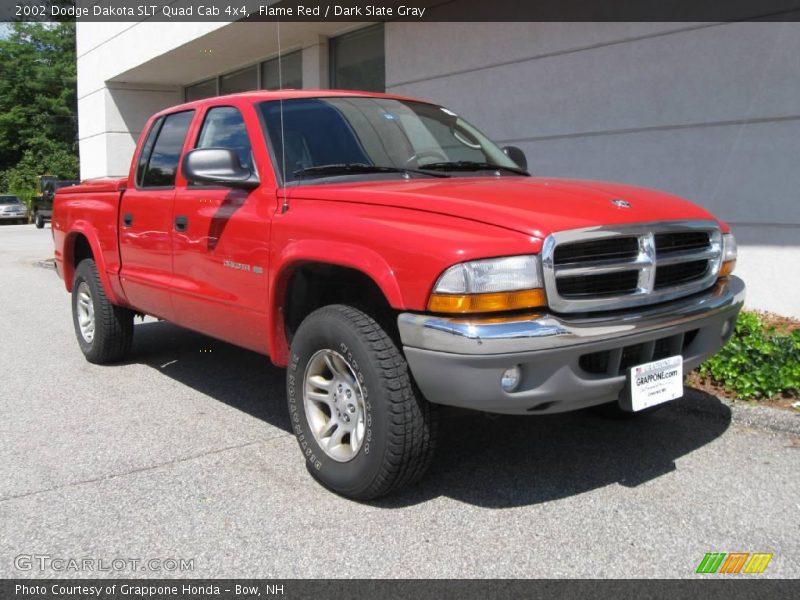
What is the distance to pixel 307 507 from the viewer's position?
357 cm

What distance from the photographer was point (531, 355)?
9.94 ft

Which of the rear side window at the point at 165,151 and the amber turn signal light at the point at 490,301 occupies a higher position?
the rear side window at the point at 165,151

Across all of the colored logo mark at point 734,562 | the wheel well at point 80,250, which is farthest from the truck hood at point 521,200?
the wheel well at point 80,250

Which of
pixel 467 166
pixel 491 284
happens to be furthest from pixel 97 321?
pixel 491 284

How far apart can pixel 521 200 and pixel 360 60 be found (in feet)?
29.3

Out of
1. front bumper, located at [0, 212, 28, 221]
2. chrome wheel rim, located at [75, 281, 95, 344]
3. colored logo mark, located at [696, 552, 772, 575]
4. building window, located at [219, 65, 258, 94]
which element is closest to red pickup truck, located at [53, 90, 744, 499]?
colored logo mark, located at [696, 552, 772, 575]

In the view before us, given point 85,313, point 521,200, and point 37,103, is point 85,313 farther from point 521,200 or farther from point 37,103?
point 37,103

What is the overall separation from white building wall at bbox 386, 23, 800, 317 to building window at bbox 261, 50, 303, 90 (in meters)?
A: 4.64

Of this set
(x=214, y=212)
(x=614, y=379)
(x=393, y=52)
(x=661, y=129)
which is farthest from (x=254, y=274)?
(x=393, y=52)

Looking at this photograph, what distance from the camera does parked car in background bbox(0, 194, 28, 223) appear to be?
1417 inches

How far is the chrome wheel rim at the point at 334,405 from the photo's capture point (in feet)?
Answer: 11.7

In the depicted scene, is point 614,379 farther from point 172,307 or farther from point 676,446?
point 172,307

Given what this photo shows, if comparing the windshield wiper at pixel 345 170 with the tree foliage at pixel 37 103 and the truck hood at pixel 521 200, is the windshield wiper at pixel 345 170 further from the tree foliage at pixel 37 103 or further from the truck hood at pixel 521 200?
the tree foliage at pixel 37 103

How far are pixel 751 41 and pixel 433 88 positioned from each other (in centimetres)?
408
